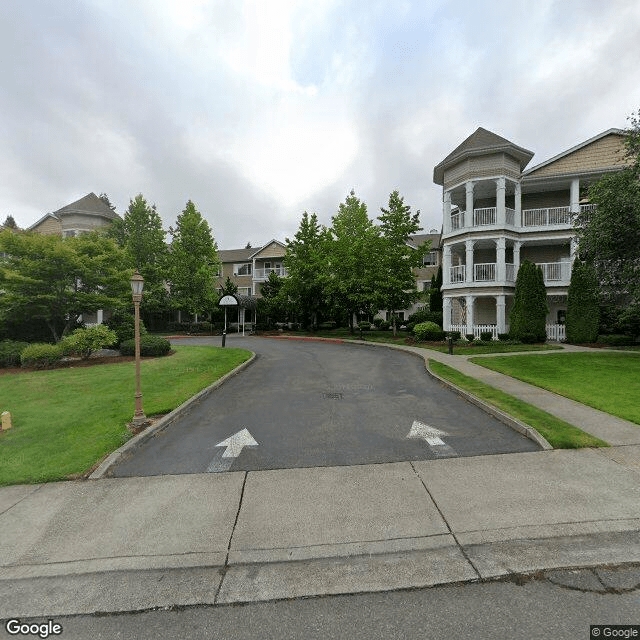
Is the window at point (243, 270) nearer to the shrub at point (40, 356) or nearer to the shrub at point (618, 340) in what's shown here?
the shrub at point (40, 356)

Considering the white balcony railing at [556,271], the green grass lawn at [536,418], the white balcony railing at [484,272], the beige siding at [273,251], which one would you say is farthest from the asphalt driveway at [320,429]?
the beige siding at [273,251]

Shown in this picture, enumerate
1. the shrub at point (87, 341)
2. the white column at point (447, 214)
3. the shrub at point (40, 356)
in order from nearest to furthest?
the shrub at point (40, 356) < the shrub at point (87, 341) < the white column at point (447, 214)

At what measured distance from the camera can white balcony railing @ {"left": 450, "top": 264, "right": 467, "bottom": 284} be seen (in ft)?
75.5

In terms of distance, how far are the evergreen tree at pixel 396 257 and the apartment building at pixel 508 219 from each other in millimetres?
2611

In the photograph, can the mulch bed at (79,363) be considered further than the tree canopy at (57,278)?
No

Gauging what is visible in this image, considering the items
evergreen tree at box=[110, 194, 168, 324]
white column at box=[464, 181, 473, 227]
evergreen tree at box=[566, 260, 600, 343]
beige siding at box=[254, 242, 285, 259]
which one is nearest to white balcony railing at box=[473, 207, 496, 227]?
white column at box=[464, 181, 473, 227]

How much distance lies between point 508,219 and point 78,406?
24972mm

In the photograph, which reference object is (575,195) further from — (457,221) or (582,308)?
(582,308)

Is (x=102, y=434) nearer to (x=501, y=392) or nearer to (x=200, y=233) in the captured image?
(x=501, y=392)

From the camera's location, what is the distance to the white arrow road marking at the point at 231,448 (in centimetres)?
555

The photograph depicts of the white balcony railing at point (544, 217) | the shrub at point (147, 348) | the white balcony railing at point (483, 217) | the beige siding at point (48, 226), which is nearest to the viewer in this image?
the shrub at point (147, 348)

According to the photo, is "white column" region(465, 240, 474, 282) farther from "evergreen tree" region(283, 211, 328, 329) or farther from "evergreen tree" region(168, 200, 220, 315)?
"evergreen tree" region(168, 200, 220, 315)

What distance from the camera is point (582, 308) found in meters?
19.8

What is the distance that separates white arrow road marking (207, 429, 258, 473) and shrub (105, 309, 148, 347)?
1336cm
